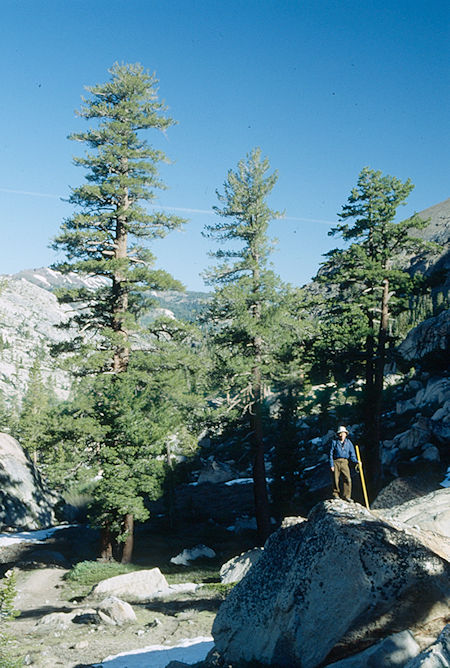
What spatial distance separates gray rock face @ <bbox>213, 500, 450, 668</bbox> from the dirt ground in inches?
135

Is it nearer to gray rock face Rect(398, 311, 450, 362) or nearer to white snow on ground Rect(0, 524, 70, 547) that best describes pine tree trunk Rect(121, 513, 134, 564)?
white snow on ground Rect(0, 524, 70, 547)

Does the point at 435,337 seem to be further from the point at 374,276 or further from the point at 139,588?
the point at 139,588

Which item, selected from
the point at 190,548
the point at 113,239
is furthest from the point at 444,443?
the point at 113,239

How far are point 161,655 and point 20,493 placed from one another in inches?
948

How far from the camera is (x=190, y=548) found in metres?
21.7

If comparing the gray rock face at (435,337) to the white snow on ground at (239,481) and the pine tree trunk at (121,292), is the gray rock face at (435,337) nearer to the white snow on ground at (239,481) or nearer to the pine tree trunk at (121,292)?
the white snow on ground at (239,481)

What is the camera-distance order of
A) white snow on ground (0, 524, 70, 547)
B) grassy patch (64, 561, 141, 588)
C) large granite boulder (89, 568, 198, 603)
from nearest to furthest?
large granite boulder (89, 568, 198, 603)
grassy patch (64, 561, 141, 588)
white snow on ground (0, 524, 70, 547)

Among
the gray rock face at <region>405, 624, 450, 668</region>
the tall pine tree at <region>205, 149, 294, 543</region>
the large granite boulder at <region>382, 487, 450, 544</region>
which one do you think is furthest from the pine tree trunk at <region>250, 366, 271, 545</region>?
the gray rock face at <region>405, 624, 450, 668</region>

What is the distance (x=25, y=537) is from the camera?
25.2 meters

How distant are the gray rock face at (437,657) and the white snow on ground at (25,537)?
23607 millimetres

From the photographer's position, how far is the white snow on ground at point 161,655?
331 inches

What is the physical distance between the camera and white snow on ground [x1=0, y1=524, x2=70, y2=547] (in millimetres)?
23797

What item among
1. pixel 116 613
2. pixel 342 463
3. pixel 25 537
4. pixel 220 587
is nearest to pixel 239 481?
pixel 25 537

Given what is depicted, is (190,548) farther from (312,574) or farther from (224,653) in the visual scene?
(312,574)
